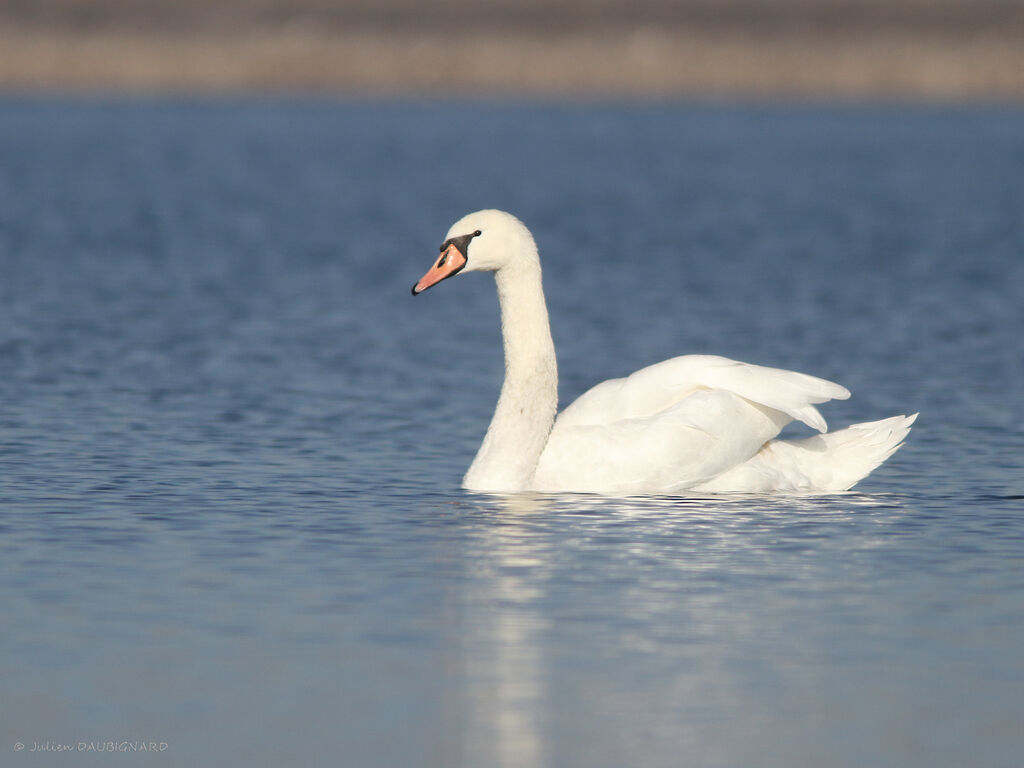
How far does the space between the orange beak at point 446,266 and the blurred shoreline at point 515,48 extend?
2172 inches

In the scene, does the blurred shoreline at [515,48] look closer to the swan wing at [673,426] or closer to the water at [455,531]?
the water at [455,531]

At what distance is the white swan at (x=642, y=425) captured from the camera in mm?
10672

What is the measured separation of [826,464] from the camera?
1105cm

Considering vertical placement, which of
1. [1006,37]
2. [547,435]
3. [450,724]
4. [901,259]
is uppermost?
[1006,37]

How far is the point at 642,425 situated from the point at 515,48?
63408 millimetres

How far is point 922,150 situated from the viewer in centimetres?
5334

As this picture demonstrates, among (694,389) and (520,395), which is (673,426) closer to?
(694,389)

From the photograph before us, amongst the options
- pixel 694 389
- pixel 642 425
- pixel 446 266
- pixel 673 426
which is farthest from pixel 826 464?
pixel 446 266

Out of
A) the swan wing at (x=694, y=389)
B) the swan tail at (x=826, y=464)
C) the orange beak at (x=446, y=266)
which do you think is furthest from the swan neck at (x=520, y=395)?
the swan tail at (x=826, y=464)

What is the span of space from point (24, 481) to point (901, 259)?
1694 cm

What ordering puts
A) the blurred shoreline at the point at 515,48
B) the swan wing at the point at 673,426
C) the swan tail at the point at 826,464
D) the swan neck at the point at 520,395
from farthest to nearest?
the blurred shoreline at the point at 515,48, the swan tail at the point at 826,464, the swan neck at the point at 520,395, the swan wing at the point at 673,426

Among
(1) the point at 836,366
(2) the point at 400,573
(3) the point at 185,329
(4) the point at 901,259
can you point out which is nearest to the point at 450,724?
(2) the point at 400,573

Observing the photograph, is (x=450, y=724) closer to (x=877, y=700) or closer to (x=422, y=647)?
(x=422, y=647)

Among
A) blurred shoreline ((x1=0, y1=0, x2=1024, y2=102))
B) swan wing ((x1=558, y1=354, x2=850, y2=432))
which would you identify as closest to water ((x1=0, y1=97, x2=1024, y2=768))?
swan wing ((x1=558, y1=354, x2=850, y2=432))
